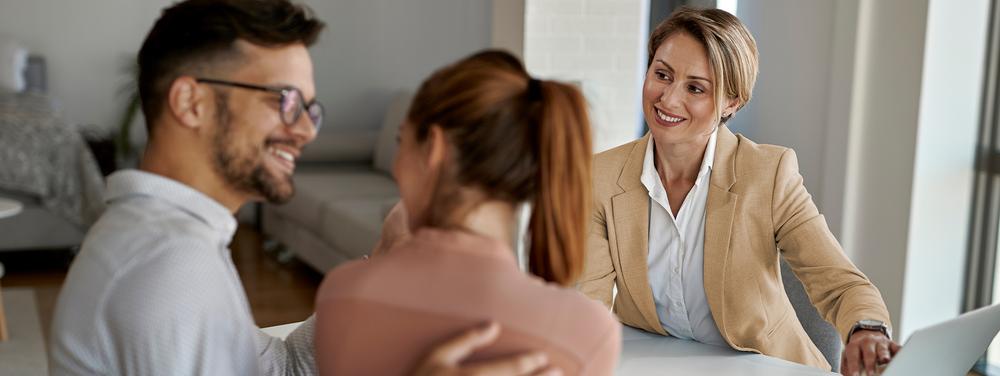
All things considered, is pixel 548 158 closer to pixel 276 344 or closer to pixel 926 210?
pixel 276 344

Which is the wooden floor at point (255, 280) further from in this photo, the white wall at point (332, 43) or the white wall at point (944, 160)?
the white wall at point (944, 160)

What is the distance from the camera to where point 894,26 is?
3.39m

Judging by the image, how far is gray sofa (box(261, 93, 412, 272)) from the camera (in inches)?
181

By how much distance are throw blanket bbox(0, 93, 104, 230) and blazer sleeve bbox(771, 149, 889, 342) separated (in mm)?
3766

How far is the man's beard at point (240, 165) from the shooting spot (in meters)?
1.28

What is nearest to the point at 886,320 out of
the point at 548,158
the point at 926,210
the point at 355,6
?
the point at 548,158

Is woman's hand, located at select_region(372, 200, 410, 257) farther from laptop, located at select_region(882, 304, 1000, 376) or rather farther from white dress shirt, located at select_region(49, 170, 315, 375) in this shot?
laptop, located at select_region(882, 304, 1000, 376)

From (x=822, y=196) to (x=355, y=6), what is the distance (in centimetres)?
365

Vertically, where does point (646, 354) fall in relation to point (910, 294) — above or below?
above

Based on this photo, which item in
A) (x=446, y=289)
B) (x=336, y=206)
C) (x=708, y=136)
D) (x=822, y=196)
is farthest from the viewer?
(x=336, y=206)

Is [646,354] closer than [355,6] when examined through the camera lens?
Yes

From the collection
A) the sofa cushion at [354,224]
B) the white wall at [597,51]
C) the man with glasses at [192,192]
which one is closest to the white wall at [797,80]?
the white wall at [597,51]

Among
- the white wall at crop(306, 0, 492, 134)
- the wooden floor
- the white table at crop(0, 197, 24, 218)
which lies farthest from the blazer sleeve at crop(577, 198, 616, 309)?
the white wall at crop(306, 0, 492, 134)

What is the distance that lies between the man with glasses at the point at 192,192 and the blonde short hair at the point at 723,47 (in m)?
0.93
